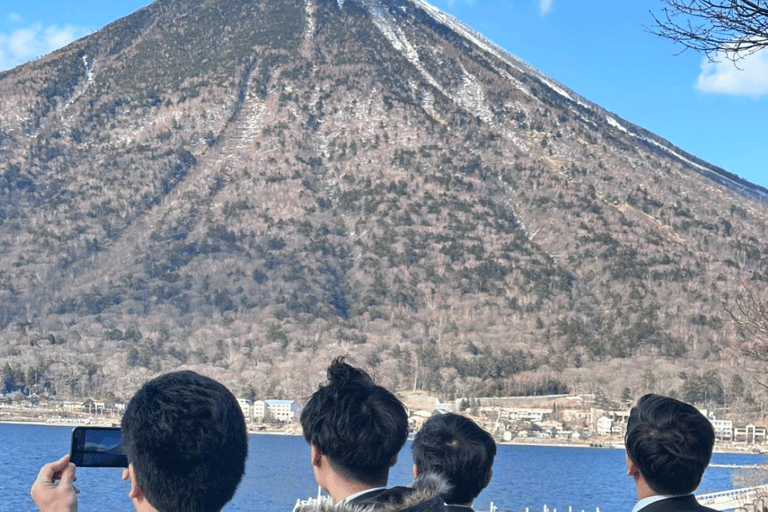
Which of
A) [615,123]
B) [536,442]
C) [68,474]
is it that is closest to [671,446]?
[68,474]

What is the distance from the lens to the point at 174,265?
4781 inches

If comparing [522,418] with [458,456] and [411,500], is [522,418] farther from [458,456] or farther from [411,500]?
[411,500]

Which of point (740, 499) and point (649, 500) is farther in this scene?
point (740, 499)

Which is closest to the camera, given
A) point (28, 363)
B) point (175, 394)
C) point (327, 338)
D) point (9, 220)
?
point (175, 394)

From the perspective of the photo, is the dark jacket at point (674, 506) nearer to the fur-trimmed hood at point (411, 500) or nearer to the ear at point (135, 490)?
the fur-trimmed hood at point (411, 500)

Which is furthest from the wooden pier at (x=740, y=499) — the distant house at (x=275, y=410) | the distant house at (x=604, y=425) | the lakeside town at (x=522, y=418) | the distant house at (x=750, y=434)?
the distant house at (x=275, y=410)

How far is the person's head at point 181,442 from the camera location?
2.97 m

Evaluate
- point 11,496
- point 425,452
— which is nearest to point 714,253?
point 11,496

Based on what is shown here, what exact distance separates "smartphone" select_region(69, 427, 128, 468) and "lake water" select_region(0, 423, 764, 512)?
37.9 m

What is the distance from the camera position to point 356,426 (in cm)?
396

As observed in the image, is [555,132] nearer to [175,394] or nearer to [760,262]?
[760,262]

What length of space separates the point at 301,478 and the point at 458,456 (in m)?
63.0

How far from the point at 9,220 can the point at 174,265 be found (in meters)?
24.1

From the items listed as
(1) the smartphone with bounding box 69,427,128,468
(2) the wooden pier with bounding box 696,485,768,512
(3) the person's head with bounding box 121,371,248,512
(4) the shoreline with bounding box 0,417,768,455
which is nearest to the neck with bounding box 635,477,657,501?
(3) the person's head with bounding box 121,371,248,512
